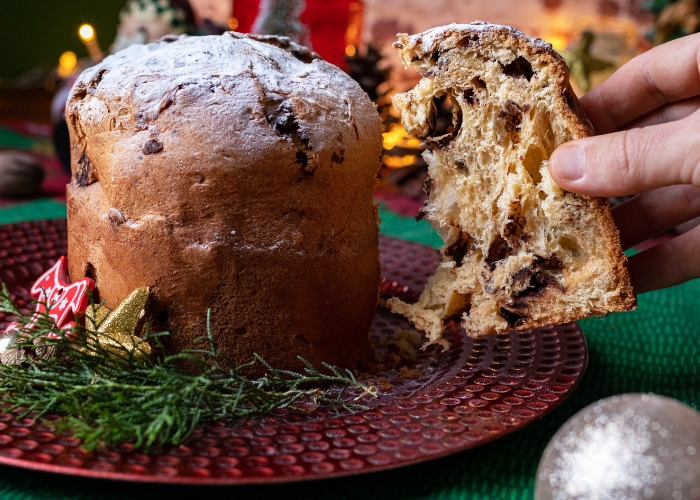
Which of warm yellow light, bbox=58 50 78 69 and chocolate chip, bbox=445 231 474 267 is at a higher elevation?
chocolate chip, bbox=445 231 474 267

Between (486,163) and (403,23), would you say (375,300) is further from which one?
(403,23)

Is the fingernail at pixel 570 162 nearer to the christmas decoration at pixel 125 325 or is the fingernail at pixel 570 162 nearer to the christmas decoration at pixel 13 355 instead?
the christmas decoration at pixel 125 325

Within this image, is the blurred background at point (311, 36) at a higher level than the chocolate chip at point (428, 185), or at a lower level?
lower


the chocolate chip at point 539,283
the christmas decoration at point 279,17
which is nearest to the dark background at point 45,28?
the christmas decoration at point 279,17

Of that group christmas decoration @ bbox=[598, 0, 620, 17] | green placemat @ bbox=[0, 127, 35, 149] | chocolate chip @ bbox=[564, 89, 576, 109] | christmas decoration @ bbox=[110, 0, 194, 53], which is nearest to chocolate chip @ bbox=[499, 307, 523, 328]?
chocolate chip @ bbox=[564, 89, 576, 109]

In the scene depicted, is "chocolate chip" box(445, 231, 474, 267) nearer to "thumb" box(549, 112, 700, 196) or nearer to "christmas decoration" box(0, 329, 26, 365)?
"thumb" box(549, 112, 700, 196)

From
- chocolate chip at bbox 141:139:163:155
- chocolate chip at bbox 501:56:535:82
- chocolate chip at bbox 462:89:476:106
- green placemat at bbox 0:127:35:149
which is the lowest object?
green placemat at bbox 0:127:35:149
